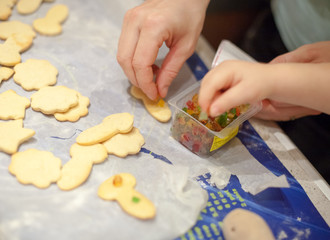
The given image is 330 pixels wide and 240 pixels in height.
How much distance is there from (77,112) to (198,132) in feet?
1.11

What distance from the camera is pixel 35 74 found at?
96 centimetres

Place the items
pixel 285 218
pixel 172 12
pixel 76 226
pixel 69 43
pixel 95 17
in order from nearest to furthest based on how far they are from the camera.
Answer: pixel 76 226, pixel 285 218, pixel 172 12, pixel 69 43, pixel 95 17

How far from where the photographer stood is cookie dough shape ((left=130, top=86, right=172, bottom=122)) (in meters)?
0.96

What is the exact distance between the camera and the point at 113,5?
4.20ft

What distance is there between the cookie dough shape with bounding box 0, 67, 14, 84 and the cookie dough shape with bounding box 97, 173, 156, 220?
0.47 meters

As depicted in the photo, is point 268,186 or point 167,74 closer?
point 268,186

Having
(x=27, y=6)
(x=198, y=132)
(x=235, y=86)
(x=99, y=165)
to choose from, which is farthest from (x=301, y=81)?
(x=27, y=6)

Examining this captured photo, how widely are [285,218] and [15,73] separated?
0.85 metres

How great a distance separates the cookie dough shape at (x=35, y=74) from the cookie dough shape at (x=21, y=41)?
0.08 metres

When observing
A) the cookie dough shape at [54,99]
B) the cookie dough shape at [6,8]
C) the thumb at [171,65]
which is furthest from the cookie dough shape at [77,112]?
the cookie dough shape at [6,8]

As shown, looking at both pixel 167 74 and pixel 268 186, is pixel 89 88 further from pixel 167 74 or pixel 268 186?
pixel 268 186

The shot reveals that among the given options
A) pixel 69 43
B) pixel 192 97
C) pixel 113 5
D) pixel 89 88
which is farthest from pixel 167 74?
pixel 113 5

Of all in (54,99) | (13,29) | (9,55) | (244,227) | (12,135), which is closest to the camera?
(244,227)

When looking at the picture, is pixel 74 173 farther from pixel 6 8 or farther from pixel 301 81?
pixel 6 8
